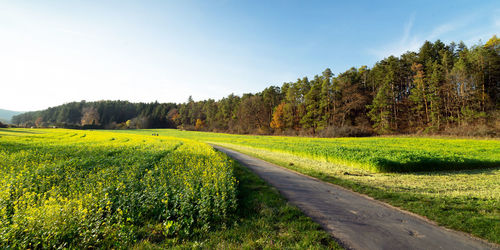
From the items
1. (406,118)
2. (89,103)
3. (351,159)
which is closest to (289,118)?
(406,118)

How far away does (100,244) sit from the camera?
440 cm

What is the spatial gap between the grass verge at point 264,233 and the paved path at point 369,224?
0.59 m

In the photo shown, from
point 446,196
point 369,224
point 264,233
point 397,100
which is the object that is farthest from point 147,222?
point 397,100

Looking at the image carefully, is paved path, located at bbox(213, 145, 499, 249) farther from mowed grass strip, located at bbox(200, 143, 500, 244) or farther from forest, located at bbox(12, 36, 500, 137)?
forest, located at bbox(12, 36, 500, 137)

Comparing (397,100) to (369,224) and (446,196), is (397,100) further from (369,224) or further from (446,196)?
(369,224)

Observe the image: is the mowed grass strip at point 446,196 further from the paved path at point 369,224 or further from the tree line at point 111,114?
the tree line at point 111,114

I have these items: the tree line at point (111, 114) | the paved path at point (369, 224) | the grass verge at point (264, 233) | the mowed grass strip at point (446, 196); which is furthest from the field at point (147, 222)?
the tree line at point (111, 114)

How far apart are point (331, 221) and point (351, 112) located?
5816cm

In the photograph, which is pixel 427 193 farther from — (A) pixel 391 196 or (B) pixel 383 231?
(B) pixel 383 231

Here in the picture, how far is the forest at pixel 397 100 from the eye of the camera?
39.5 metres

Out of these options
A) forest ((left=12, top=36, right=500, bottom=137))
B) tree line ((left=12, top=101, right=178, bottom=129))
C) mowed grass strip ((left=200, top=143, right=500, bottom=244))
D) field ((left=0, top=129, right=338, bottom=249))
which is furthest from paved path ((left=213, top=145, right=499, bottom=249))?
tree line ((left=12, top=101, right=178, bottom=129))

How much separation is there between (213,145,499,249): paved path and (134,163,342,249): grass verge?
59 cm

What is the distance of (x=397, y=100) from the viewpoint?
53281 mm

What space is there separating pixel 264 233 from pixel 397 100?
210 feet
